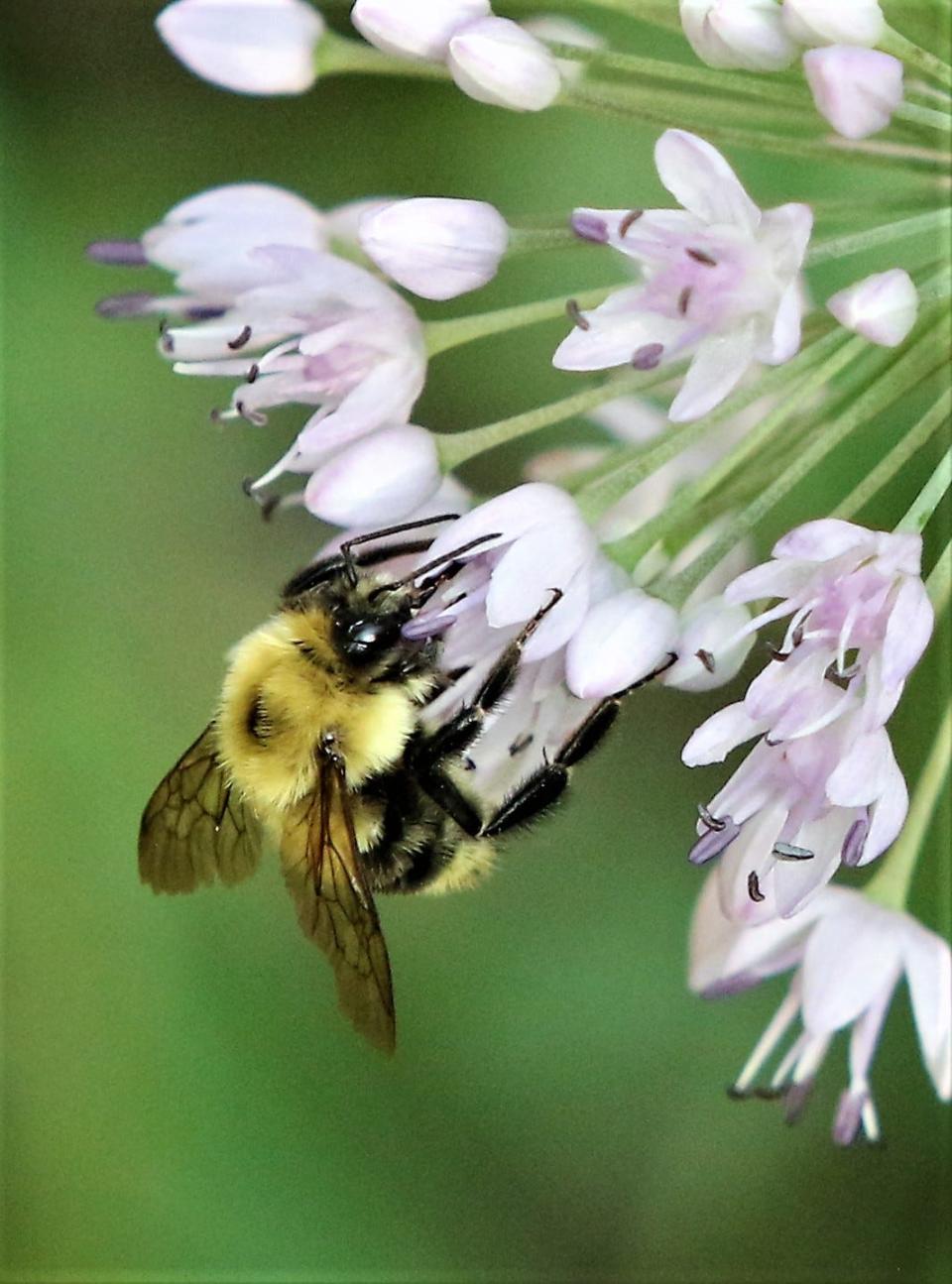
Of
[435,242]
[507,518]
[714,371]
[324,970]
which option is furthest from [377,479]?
[324,970]

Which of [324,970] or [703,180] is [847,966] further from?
[324,970]

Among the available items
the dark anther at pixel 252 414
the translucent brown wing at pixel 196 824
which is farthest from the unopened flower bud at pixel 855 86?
Result: the translucent brown wing at pixel 196 824

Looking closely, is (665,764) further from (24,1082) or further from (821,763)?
(821,763)

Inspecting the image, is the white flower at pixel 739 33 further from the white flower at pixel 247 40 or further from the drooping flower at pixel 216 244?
the white flower at pixel 247 40

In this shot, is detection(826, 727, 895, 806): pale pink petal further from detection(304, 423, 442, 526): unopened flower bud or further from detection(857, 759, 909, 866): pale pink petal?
detection(304, 423, 442, 526): unopened flower bud

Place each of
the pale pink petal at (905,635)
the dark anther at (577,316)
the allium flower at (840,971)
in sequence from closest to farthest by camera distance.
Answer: the pale pink petal at (905,635) → the dark anther at (577,316) → the allium flower at (840,971)

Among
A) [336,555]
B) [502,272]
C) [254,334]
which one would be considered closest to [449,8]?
[254,334]

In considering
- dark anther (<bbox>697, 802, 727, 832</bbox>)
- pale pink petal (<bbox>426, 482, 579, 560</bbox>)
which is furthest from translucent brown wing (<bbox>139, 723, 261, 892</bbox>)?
dark anther (<bbox>697, 802, 727, 832</bbox>)
